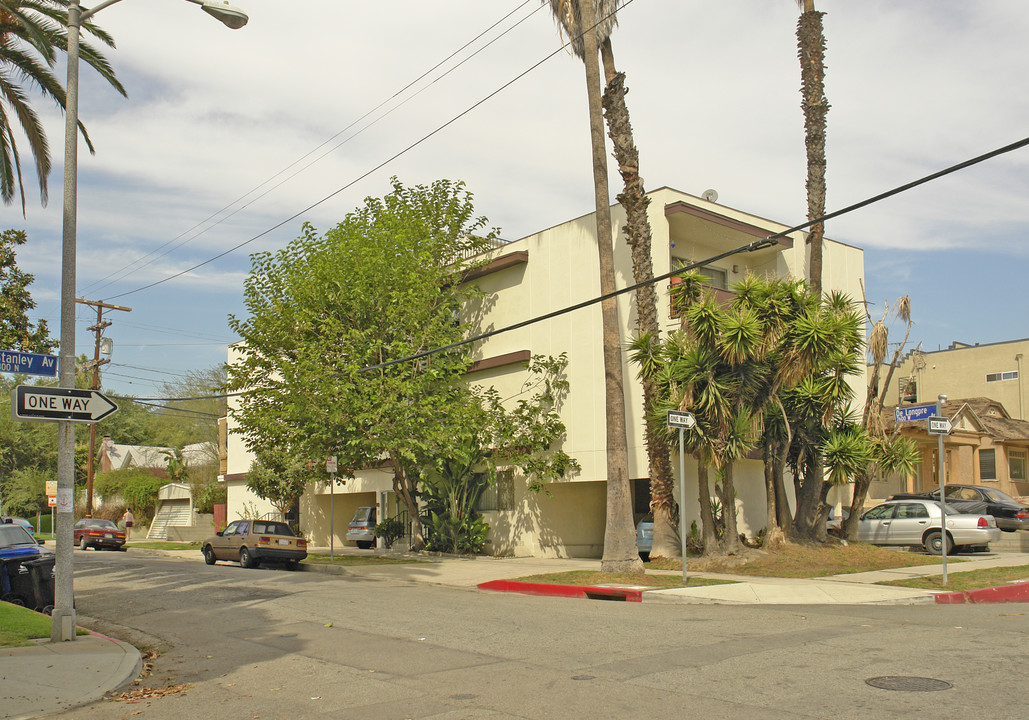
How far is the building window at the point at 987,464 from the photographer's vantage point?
37969 mm

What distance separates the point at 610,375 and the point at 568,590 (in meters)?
4.70

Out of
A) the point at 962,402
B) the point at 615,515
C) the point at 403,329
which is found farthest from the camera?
the point at 962,402

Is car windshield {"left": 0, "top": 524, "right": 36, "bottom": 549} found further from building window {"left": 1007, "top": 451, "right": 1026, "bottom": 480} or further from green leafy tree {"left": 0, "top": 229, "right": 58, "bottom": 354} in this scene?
building window {"left": 1007, "top": 451, "right": 1026, "bottom": 480}

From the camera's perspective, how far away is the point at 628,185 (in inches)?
802

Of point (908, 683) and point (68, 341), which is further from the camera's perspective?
point (68, 341)

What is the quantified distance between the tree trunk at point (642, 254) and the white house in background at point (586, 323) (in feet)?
3.75

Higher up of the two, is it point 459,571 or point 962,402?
point 962,402

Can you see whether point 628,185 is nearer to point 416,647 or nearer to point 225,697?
point 416,647

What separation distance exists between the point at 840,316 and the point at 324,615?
1284 centimetres

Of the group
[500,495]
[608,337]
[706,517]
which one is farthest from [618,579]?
[500,495]

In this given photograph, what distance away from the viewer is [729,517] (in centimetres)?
1928

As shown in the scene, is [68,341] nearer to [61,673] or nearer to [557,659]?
[61,673]

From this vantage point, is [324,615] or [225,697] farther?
[324,615]

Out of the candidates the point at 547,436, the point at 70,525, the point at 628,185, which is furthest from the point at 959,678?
the point at 547,436
